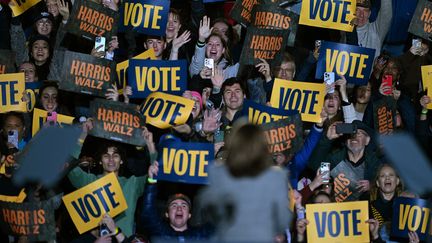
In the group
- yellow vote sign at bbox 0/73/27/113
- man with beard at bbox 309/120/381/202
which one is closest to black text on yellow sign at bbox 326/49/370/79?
man with beard at bbox 309/120/381/202

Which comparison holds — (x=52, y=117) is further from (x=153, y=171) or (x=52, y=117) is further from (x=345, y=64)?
(x=345, y=64)

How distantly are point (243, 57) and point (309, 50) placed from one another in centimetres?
111

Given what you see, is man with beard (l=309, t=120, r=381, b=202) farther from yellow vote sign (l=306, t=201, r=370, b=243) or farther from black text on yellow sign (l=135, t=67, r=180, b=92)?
black text on yellow sign (l=135, t=67, r=180, b=92)

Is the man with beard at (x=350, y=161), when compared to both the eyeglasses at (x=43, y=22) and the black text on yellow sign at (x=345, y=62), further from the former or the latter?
the eyeglasses at (x=43, y=22)

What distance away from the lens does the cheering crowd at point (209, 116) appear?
28.4ft

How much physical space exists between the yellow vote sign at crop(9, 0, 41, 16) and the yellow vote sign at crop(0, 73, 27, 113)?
1089mm

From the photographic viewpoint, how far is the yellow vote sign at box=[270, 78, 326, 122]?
31.4 feet

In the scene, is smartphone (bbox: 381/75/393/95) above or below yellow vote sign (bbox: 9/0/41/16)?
below

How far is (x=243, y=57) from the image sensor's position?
394 inches

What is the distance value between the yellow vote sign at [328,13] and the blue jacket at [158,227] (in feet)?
8.94

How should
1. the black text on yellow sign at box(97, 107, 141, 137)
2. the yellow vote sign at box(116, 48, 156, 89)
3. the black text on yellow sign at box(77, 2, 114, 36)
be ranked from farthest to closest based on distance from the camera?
the black text on yellow sign at box(77, 2, 114, 36), the yellow vote sign at box(116, 48, 156, 89), the black text on yellow sign at box(97, 107, 141, 137)

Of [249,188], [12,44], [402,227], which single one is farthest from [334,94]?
[249,188]

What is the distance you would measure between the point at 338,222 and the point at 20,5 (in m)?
3.86

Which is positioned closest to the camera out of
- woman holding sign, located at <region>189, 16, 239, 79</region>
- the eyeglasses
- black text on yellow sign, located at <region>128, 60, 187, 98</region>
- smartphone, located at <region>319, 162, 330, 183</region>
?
smartphone, located at <region>319, 162, 330, 183</region>
